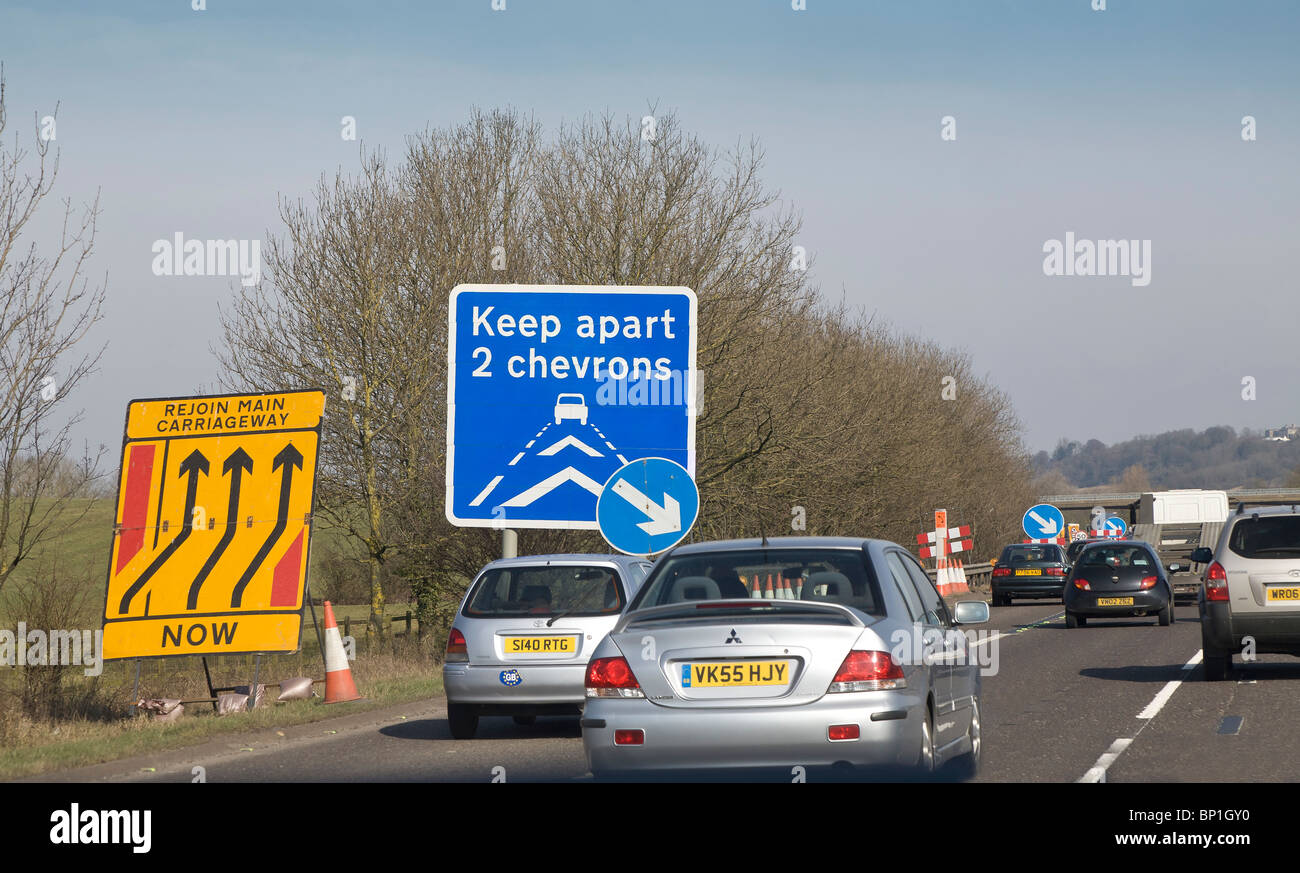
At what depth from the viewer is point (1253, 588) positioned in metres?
16.2

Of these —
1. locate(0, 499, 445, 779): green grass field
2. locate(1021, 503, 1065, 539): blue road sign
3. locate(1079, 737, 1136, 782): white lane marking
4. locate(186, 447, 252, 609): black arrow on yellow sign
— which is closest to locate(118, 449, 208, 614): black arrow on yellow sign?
locate(186, 447, 252, 609): black arrow on yellow sign

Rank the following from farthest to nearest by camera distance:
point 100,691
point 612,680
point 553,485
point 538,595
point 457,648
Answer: point 553,485
point 100,691
point 538,595
point 457,648
point 612,680

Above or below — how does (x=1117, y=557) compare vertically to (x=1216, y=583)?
Answer: below

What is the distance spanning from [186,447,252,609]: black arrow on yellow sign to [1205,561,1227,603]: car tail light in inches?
401

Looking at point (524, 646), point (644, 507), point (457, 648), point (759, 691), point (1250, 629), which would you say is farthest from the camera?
point (644, 507)

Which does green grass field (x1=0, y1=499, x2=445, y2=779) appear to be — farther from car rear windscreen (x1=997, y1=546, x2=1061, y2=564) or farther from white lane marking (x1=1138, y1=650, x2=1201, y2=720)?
car rear windscreen (x1=997, y1=546, x2=1061, y2=564)

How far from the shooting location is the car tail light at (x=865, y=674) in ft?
24.5

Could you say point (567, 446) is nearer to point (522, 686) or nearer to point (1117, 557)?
point (522, 686)

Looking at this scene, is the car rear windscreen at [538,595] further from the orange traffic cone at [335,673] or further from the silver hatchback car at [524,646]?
the orange traffic cone at [335,673]

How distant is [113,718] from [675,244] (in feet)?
60.9

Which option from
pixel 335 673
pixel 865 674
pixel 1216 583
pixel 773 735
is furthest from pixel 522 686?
pixel 1216 583

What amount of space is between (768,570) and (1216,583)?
920 centimetres
